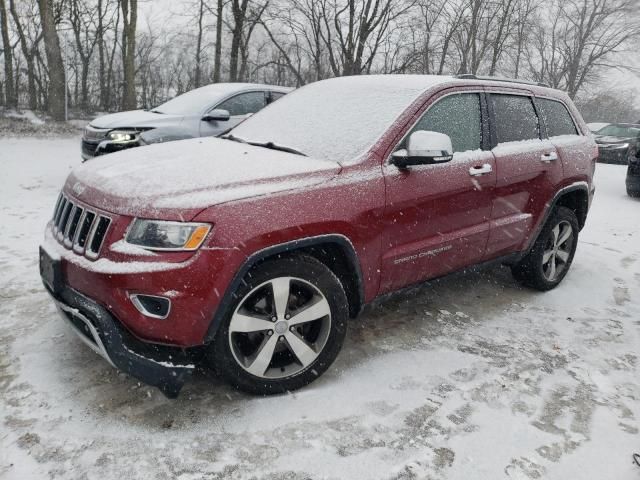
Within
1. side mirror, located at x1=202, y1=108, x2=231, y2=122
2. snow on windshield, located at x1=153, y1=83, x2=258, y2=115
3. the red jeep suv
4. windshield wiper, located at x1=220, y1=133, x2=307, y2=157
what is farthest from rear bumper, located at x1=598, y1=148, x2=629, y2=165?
windshield wiper, located at x1=220, y1=133, x2=307, y2=157

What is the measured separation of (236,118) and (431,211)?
511cm

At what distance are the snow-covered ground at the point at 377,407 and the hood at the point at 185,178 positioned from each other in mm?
997

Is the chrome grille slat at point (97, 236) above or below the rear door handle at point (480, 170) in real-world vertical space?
below

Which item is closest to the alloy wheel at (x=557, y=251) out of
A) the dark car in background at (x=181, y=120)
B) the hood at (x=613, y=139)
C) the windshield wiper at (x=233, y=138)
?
the windshield wiper at (x=233, y=138)

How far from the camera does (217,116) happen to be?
23.2 ft

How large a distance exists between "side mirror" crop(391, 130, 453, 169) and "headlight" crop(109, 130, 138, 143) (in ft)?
17.3

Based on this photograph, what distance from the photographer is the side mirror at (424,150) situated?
2828 mm

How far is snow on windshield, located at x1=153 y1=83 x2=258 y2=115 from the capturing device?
748cm

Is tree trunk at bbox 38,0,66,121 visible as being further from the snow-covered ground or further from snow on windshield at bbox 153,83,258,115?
the snow-covered ground

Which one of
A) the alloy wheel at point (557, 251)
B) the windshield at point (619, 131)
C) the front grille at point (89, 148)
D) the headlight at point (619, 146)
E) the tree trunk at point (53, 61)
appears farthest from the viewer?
the windshield at point (619, 131)

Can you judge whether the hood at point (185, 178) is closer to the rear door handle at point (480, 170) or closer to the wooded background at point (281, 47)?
the rear door handle at point (480, 170)

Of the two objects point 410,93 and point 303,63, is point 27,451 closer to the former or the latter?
point 410,93

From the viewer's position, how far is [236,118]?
24.9ft

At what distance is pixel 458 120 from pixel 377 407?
1.90 meters
